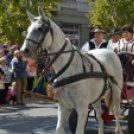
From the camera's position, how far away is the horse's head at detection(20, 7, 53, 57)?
12.2 ft

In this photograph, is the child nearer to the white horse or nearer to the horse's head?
the white horse

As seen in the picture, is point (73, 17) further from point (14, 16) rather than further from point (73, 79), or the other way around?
point (73, 79)

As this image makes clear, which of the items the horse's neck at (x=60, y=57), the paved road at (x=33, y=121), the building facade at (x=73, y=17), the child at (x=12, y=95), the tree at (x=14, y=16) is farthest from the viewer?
the building facade at (x=73, y=17)

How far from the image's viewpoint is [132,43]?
6137 millimetres

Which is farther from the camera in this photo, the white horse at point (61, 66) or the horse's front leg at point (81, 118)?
the horse's front leg at point (81, 118)

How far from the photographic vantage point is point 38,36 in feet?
12.5

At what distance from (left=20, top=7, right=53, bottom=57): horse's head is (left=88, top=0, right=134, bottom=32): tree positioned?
440 inches

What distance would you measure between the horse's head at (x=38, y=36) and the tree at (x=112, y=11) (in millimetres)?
11183

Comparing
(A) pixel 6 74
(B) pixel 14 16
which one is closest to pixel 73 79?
(A) pixel 6 74

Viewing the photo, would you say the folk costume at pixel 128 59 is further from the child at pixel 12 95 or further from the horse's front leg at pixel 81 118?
the child at pixel 12 95

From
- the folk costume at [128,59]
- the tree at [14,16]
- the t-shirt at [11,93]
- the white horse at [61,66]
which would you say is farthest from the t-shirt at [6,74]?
the white horse at [61,66]

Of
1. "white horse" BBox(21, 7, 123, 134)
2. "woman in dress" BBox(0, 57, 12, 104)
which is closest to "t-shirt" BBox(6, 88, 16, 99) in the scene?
"woman in dress" BBox(0, 57, 12, 104)

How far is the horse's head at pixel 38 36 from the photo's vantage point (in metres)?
3.73

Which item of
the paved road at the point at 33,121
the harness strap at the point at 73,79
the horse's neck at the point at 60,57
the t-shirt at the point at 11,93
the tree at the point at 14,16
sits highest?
the tree at the point at 14,16
